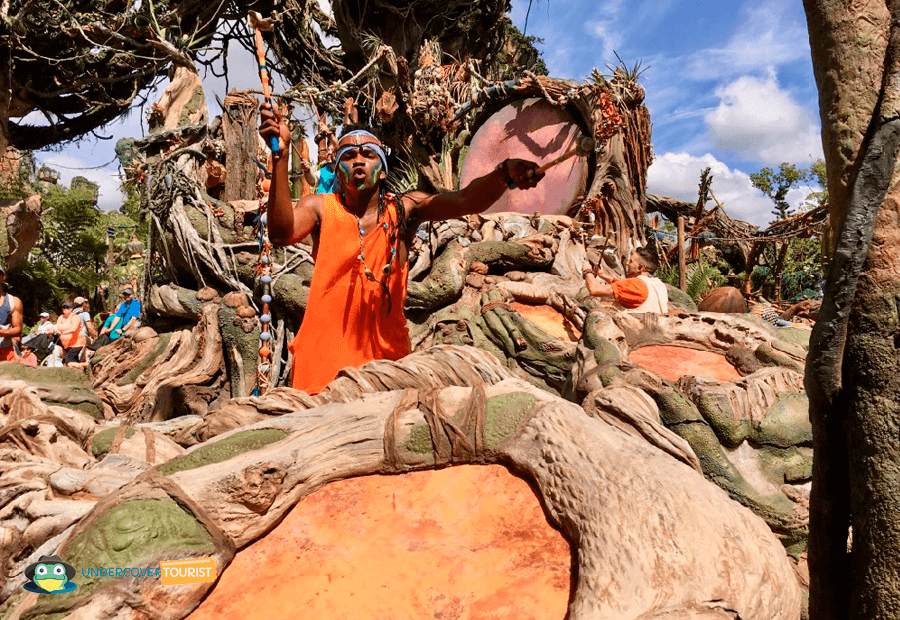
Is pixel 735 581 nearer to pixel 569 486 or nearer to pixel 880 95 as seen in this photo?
pixel 569 486

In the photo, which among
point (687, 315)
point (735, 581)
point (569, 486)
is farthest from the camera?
point (687, 315)

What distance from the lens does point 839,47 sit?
133 centimetres

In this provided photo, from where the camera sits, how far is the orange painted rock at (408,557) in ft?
4.91

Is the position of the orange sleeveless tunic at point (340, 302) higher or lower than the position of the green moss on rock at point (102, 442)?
higher

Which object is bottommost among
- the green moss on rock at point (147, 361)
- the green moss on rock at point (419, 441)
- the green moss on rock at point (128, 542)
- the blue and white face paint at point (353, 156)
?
the green moss on rock at point (147, 361)

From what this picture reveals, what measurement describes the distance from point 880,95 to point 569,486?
3.92ft

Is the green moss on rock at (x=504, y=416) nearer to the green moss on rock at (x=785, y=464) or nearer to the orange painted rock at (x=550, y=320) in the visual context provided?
the green moss on rock at (x=785, y=464)

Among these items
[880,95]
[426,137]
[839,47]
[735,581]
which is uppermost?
[426,137]

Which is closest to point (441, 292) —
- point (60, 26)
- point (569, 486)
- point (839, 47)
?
point (569, 486)

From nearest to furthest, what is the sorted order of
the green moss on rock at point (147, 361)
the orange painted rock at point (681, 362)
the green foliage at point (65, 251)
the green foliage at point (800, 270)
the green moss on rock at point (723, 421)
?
the green moss on rock at point (723, 421)
the orange painted rock at point (681, 362)
the green moss on rock at point (147, 361)
the green foliage at point (800, 270)
the green foliage at point (65, 251)

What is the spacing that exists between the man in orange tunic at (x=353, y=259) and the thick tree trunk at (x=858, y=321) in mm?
1421

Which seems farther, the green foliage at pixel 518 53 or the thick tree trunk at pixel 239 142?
the green foliage at pixel 518 53

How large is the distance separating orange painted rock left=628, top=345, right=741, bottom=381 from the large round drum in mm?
4459

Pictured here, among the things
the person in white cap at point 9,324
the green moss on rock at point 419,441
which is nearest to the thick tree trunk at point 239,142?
the person in white cap at point 9,324
